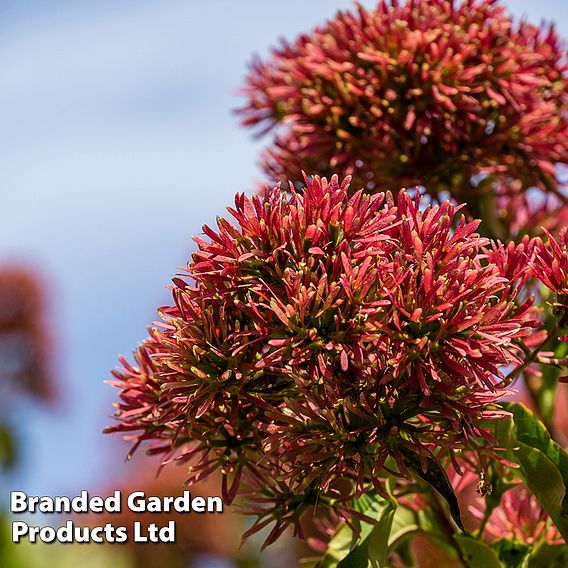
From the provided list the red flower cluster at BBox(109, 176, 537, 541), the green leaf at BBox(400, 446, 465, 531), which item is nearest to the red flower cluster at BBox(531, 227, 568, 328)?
the red flower cluster at BBox(109, 176, 537, 541)

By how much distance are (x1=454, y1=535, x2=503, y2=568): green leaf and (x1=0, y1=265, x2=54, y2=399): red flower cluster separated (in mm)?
4098

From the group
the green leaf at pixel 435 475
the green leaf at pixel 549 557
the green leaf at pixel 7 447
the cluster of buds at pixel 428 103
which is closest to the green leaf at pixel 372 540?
the green leaf at pixel 435 475

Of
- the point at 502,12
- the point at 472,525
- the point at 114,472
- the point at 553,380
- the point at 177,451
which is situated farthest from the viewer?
the point at 114,472

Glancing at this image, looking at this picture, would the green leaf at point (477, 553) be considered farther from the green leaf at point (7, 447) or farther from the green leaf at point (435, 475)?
the green leaf at point (7, 447)

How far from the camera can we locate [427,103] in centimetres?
196

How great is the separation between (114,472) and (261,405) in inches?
137

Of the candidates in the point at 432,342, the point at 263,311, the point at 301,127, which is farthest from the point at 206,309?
the point at 301,127

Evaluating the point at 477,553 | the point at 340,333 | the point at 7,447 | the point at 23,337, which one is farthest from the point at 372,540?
the point at 23,337

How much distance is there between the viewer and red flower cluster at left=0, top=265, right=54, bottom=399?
5.45 metres

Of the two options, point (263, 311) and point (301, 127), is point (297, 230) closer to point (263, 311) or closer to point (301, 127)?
point (263, 311)

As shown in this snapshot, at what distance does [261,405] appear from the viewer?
138 centimetres

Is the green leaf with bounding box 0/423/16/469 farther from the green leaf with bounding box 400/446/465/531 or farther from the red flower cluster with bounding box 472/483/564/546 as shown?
the green leaf with bounding box 400/446/465/531

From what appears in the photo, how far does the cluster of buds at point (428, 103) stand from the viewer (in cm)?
197

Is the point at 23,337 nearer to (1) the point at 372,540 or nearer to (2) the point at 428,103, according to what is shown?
(2) the point at 428,103
